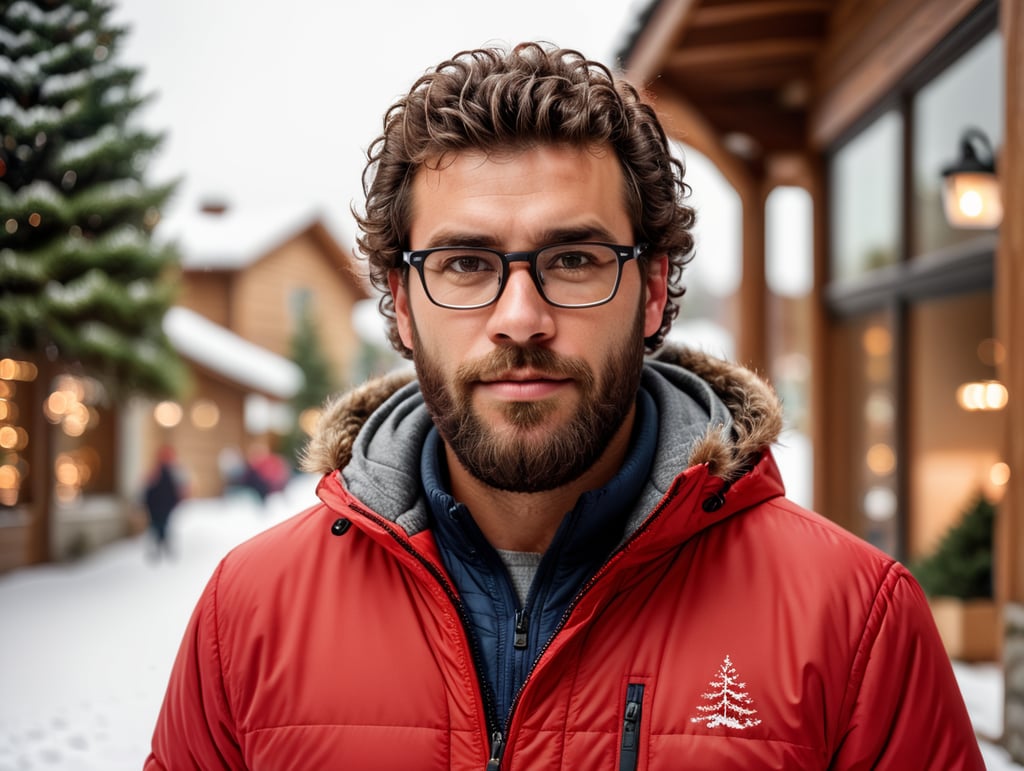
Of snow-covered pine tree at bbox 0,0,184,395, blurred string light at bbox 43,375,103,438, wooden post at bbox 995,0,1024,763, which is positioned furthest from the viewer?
blurred string light at bbox 43,375,103,438

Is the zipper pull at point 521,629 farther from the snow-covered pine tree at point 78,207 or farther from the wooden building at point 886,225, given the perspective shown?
the snow-covered pine tree at point 78,207

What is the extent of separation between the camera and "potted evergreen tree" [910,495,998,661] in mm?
5035

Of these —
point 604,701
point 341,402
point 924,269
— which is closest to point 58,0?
point 341,402

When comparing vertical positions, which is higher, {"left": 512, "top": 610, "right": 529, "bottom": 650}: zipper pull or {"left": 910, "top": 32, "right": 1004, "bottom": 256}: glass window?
{"left": 910, "top": 32, "right": 1004, "bottom": 256}: glass window

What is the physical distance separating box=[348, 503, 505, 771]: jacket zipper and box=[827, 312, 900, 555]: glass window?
5188 millimetres

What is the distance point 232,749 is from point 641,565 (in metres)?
0.78

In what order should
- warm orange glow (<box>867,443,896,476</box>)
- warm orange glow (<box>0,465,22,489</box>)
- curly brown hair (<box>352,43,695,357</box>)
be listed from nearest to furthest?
curly brown hair (<box>352,43,695,357</box>), warm orange glow (<box>867,443,896,476</box>), warm orange glow (<box>0,465,22,489</box>)

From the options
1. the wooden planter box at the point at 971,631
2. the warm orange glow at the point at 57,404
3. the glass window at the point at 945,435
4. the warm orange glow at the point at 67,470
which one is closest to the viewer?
the wooden planter box at the point at 971,631

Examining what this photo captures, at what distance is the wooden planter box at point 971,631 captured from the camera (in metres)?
5.02

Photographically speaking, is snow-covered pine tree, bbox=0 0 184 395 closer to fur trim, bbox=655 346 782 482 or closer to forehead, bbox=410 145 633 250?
forehead, bbox=410 145 633 250

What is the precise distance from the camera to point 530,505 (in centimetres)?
165

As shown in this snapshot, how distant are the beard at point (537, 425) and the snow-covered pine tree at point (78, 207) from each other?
5246 millimetres

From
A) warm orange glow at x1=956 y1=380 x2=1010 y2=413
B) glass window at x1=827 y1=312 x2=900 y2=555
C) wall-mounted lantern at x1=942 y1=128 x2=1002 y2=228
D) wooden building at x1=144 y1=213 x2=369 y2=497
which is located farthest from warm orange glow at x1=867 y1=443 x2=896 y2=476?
wooden building at x1=144 y1=213 x2=369 y2=497

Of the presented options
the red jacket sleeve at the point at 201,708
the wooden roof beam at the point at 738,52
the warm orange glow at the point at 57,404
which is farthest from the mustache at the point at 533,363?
the warm orange glow at the point at 57,404
